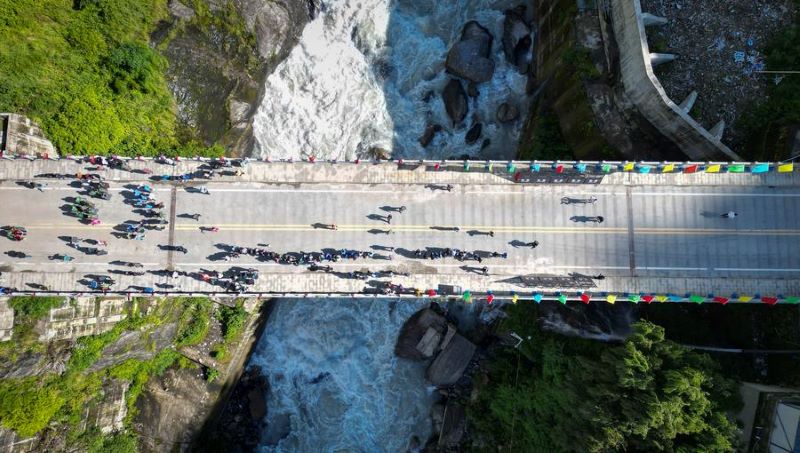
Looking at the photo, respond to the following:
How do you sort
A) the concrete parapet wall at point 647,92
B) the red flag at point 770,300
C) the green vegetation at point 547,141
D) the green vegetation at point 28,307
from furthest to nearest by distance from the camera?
the green vegetation at point 547,141 < the concrete parapet wall at point 647,92 < the green vegetation at point 28,307 < the red flag at point 770,300

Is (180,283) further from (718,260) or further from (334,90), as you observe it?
(718,260)

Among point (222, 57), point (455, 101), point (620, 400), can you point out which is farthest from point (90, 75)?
point (620, 400)

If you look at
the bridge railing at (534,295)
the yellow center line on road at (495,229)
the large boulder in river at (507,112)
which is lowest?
the bridge railing at (534,295)

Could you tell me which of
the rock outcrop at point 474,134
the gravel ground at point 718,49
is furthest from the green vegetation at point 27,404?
the gravel ground at point 718,49

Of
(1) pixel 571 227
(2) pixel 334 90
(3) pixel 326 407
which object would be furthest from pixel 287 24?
(3) pixel 326 407

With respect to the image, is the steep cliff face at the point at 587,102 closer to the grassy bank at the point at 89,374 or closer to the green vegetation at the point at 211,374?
the green vegetation at the point at 211,374

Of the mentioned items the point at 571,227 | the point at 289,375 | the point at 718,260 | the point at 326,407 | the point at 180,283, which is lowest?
the point at 326,407

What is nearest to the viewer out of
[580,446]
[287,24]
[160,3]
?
[580,446]
